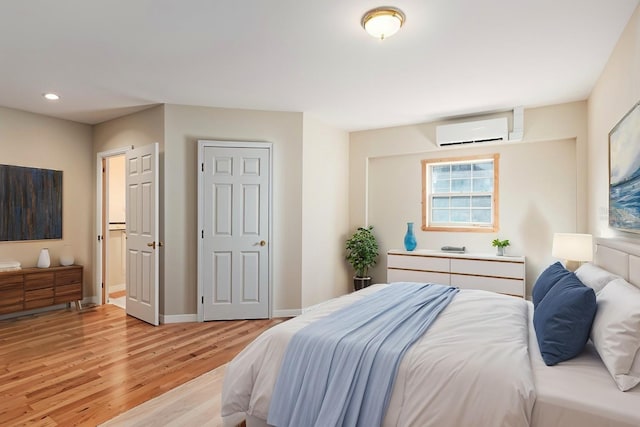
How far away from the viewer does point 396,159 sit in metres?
5.29

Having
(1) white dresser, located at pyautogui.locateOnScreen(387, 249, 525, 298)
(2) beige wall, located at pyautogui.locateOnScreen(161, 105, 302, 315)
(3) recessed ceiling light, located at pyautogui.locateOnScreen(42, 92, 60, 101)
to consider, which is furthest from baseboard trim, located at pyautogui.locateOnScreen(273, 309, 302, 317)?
(3) recessed ceiling light, located at pyautogui.locateOnScreen(42, 92, 60, 101)

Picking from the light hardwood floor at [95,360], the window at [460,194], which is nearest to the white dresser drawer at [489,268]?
the window at [460,194]

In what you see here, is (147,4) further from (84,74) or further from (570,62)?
(570,62)

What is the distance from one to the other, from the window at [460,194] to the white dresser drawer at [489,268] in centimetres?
56

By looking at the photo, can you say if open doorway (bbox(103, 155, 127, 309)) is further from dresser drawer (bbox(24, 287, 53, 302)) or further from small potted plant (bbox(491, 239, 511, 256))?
small potted plant (bbox(491, 239, 511, 256))

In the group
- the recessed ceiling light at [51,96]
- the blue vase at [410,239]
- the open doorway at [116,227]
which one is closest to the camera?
the recessed ceiling light at [51,96]

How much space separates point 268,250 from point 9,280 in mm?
2993

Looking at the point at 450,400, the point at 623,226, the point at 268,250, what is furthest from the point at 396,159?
the point at 450,400

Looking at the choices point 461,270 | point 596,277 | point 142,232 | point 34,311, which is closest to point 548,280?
point 596,277

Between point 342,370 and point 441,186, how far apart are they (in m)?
3.88

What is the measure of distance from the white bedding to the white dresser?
2.12m

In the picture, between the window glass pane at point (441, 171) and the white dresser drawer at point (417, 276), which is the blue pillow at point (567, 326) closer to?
the white dresser drawer at point (417, 276)

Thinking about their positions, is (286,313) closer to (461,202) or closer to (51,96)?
(461,202)

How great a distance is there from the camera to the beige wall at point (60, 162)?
4371 mm
